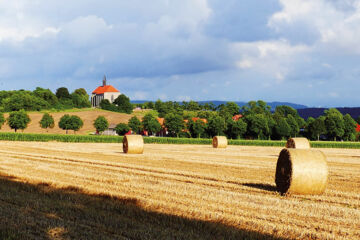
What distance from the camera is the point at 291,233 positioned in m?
8.58

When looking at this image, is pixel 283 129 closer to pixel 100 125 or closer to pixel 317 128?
pixel 317 128

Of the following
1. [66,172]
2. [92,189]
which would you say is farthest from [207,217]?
[66,172]

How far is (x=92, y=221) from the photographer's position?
30.2 feet

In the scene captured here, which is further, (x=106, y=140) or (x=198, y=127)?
(x=198, y=127)

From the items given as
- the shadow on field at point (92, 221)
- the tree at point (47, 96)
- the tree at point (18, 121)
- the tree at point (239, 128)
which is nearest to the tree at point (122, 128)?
the tree at point (18, 121)

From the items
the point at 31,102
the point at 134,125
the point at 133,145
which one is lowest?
the point at 133,145

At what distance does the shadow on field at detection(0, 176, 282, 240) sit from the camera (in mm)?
8195

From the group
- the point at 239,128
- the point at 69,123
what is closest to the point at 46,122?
the point at 69,123

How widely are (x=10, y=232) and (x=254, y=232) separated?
4593 millimetres

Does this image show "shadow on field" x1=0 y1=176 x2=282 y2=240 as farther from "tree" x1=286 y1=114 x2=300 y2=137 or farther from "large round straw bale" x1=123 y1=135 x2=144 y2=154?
"tree" x1=286 y1=114 x2=300 y2=137

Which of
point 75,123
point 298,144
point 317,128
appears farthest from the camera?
point 317,128

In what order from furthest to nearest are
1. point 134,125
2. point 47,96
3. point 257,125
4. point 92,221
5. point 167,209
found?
point 47,96
point 134,125
point 257,125
point 167,209
point 92,221

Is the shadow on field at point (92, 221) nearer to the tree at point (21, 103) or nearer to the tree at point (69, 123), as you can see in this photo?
the tree at point (69, 123)

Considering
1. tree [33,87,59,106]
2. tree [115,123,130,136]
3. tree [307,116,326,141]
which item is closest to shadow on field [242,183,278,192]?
tree [115,123,130,136]
